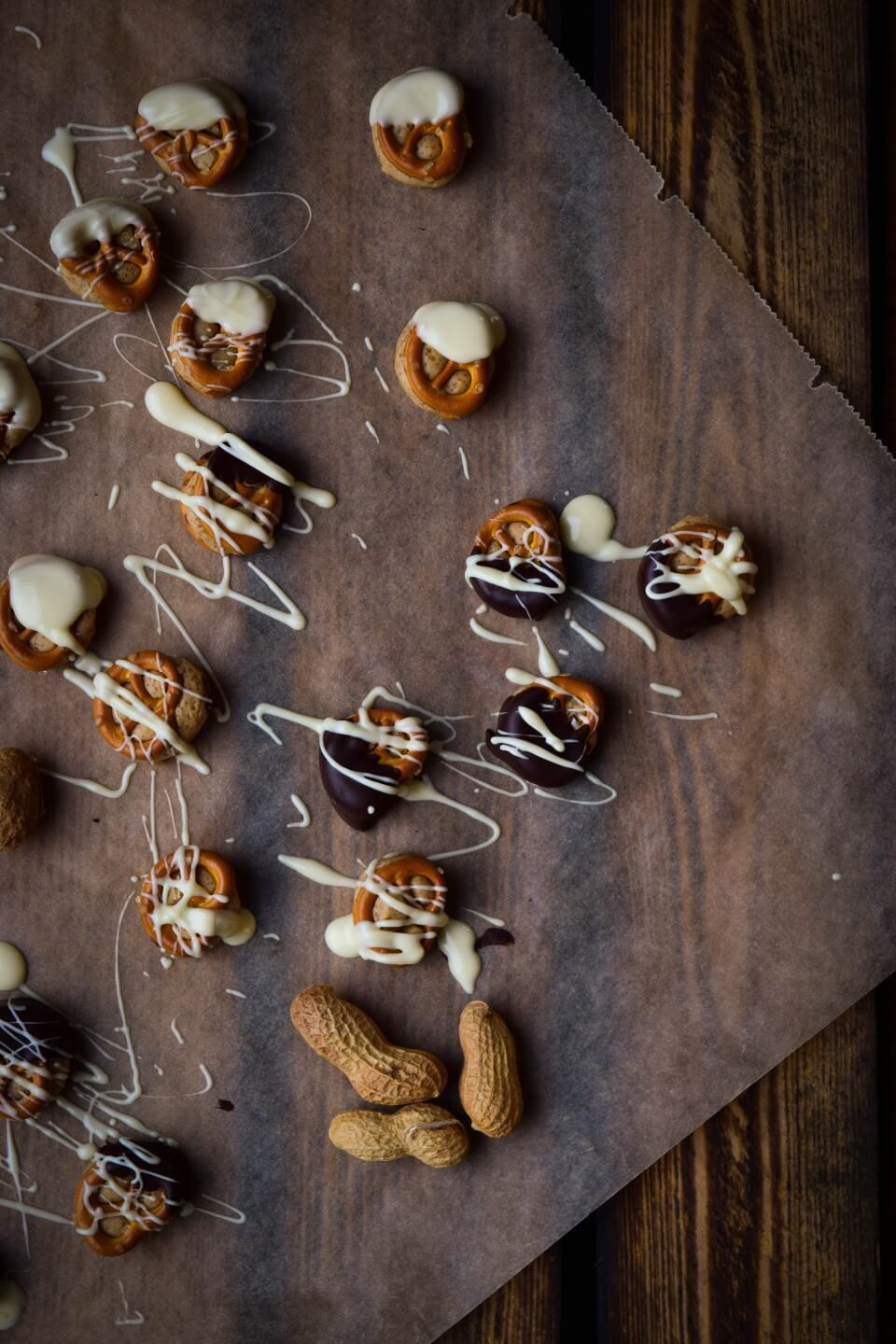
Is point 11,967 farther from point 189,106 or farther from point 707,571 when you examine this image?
point 189,106

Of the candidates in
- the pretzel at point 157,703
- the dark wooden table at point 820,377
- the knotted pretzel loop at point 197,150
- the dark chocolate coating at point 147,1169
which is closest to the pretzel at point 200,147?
the knotted pretzel loop at point 197,150

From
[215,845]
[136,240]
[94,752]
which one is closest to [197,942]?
[215,845]

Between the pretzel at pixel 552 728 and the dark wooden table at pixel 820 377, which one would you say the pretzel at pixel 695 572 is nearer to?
the pretzel at pixel 552 728

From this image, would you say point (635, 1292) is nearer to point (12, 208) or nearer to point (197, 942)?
point (197, 942)

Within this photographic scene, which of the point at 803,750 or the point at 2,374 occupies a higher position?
the point at 2,374

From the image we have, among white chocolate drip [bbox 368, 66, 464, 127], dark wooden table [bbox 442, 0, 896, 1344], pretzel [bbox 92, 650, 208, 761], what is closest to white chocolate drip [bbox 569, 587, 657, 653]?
dark wooden table [bbox 442, 0, 896, 1344]

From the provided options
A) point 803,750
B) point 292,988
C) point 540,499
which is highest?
point 540,499
